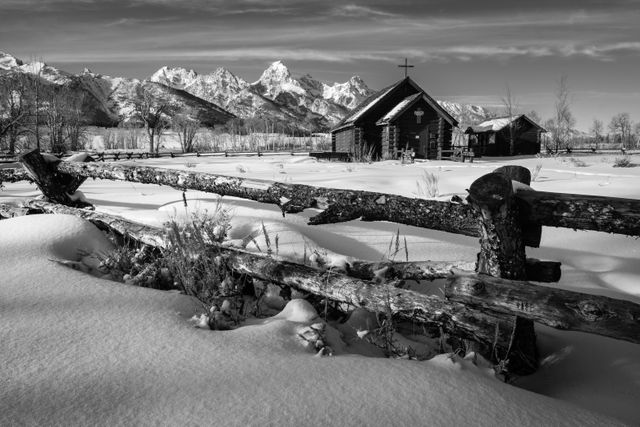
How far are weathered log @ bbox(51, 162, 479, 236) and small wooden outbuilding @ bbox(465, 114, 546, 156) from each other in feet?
135

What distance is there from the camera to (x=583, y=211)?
195cm

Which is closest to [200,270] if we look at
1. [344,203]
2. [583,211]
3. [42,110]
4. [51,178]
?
[344,203]

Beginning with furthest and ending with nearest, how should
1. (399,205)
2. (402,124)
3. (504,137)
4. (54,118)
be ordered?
(54,118) < (504,137) < (402,124) < (399,205)

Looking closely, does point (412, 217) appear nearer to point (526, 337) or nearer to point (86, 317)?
point (526, 337)

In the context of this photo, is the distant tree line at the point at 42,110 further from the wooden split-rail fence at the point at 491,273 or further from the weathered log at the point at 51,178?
the wooden split-rail fence at the point at 491,273

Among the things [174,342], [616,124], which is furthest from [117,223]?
[616,124]

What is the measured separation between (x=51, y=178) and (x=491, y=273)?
4576 mm

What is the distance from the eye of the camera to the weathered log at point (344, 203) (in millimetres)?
2432

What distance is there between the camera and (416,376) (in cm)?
161

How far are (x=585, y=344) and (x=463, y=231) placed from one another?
3.21 ft

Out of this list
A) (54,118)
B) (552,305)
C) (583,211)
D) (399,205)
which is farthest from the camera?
(54,118)

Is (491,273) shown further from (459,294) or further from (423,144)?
(423,144)

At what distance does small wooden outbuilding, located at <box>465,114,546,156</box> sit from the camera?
133ft

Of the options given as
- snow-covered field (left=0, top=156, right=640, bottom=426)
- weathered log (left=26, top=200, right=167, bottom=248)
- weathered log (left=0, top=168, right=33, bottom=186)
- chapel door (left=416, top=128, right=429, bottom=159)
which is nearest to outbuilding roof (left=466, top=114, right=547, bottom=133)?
chapel door (left=416, top=128, right=429, bottom=159)
